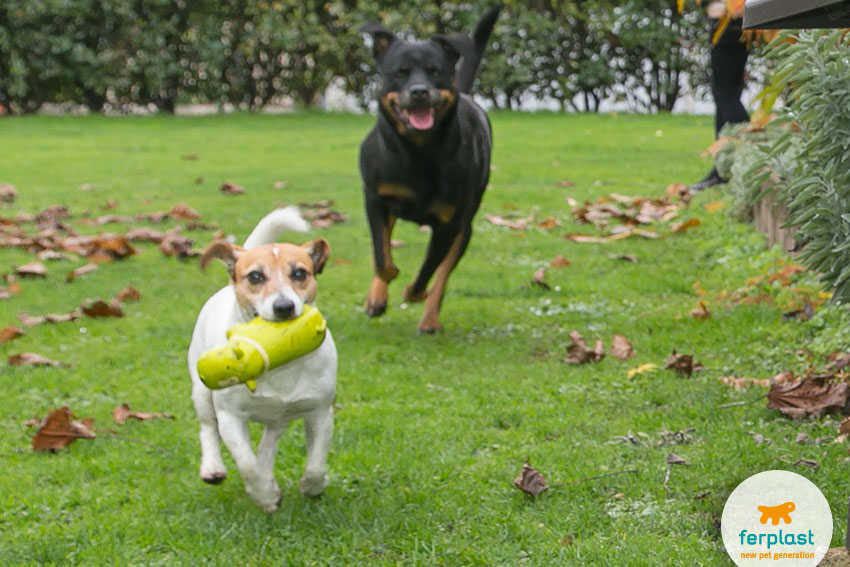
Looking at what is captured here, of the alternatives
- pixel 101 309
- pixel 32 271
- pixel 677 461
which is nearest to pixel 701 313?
pixel 677 461

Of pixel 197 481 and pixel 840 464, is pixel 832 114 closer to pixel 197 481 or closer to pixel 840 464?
pixel 840 464

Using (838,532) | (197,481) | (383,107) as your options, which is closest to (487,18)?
(383,107)

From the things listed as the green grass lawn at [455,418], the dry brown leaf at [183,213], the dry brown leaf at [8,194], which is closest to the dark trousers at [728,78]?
the green grass lawn at [455,418]

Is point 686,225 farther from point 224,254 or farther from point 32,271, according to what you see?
point 224,254

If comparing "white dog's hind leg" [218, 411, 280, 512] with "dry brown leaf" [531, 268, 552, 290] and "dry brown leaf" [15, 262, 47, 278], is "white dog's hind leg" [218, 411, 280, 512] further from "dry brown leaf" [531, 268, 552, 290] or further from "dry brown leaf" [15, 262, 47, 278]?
"dry brown leaf" [15, 262, 47, 278]

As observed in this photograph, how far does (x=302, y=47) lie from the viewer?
18109 millimetres

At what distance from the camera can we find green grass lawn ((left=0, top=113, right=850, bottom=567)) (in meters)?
3.47

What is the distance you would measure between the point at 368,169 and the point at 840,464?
3.25 m

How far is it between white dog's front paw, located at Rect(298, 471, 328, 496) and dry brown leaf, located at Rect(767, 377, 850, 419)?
69.5 inches

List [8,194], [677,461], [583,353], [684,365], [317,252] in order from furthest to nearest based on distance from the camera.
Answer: [8,194], [583,353], [684,365], [317,252], [677,461]

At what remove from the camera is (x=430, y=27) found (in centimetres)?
1723

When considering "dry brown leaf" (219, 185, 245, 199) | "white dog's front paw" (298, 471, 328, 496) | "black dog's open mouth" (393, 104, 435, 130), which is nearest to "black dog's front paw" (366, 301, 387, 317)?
"black dog's open mouth" (393, 104, 435, 130)

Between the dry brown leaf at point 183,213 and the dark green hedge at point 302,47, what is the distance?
8317 mm

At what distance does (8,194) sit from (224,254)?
7.57m
